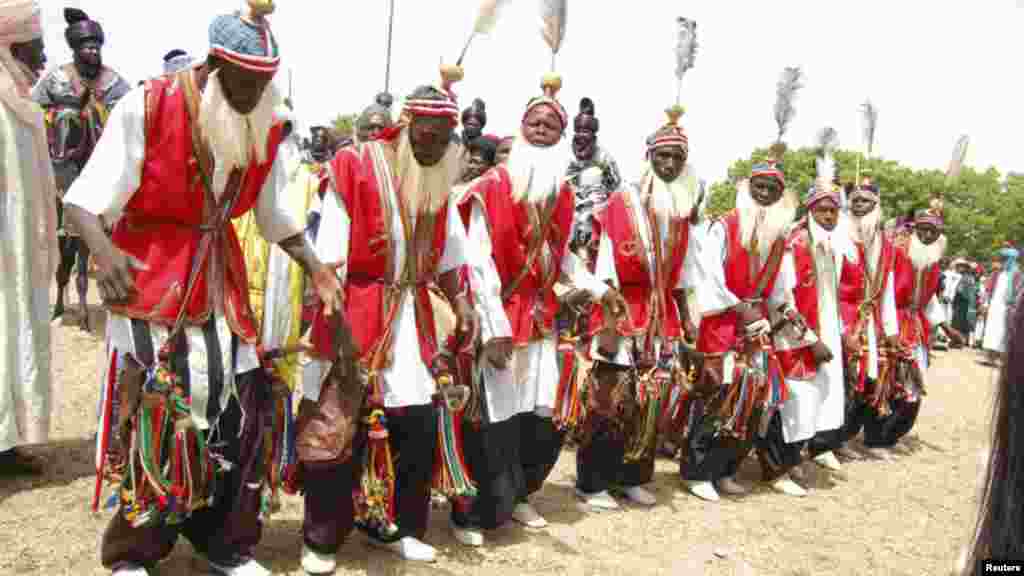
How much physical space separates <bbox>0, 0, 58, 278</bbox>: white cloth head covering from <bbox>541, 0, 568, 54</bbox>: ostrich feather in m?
2.84

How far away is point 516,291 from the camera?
4.33 m

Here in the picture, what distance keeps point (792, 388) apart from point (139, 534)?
468 centimetres

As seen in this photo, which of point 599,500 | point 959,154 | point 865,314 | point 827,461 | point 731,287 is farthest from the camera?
point 959,154

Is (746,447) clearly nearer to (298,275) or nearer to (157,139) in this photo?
(298,275)

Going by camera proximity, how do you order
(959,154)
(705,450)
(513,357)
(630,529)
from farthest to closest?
(959,154), (705,450), (630,529), (513,357)

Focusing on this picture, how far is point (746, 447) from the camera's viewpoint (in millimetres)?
5863

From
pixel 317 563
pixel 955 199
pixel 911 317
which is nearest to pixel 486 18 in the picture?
pixel 317 563

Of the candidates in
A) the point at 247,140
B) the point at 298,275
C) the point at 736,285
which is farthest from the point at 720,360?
the point at 247,140

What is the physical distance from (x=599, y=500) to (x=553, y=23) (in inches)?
122

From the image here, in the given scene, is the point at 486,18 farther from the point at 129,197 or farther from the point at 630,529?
the point at 630,529

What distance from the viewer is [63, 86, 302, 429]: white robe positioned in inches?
107

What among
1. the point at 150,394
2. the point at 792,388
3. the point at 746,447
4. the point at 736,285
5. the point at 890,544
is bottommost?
the point at 890,544

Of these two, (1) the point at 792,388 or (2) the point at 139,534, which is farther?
(1) the point at 792,388

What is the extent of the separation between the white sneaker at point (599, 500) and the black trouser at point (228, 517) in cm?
244
